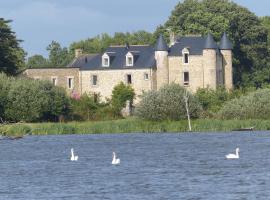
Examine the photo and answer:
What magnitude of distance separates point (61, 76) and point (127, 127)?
1098 inches

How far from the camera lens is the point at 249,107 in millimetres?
94750

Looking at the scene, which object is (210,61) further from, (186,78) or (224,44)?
(224,44)

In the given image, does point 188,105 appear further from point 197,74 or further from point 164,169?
point 164,169

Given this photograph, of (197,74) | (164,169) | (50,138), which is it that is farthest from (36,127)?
(164,169)

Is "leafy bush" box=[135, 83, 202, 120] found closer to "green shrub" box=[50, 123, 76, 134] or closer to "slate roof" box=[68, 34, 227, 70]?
"green shrub" box=[50, 123, 76, 134]

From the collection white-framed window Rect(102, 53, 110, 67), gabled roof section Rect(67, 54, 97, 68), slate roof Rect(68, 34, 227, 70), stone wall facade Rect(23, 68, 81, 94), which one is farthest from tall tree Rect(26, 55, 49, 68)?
white-framed window Rect(102, 53, 110, 67)

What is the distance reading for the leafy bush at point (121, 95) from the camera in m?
111

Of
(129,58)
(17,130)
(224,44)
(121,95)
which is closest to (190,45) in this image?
(224,44)

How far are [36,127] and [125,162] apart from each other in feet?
94.2

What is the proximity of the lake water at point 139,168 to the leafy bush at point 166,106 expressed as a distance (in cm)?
694

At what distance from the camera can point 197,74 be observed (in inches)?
4478

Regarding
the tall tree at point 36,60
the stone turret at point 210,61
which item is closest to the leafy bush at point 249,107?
the stone turret at point 210,61

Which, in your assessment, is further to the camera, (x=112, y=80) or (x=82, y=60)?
(x=82, y=60)

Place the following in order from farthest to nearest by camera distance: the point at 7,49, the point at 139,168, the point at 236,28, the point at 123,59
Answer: the point at 236,28, the point at 123,59, the point at 7,49, the point at 139,168
